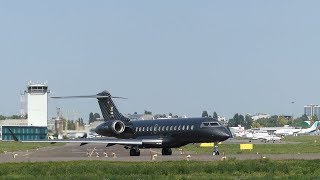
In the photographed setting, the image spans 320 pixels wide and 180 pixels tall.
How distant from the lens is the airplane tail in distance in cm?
8112

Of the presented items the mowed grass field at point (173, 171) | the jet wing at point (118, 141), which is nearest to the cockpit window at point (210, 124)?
the jet wing at point (118, 141)

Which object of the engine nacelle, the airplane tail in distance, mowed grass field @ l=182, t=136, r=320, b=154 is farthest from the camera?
the airplane tail in distance

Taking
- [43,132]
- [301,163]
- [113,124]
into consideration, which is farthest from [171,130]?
[43,132]

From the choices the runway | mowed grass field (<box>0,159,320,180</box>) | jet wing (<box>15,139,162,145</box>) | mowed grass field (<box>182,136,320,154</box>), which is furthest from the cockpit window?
mowed grass field (<box>0,159,320,180</box>)

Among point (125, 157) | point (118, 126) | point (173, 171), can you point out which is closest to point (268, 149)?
point (118, 126)

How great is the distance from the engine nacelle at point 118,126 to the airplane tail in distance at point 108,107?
2.26m

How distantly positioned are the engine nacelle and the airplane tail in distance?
2257 mm

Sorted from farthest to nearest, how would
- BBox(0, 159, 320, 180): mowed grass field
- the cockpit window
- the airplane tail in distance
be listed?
the airplane tail in distance → the cockpit window → BBox(0, 159, 320, 180): mowed grass field

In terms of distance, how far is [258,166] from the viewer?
45.2m

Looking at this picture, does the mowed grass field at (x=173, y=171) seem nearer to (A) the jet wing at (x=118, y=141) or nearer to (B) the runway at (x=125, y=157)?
(B) the runway at (x=125, y=157)

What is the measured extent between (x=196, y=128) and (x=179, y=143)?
2750 millimetres

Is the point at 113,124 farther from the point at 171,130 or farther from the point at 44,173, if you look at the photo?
the point at 44,173

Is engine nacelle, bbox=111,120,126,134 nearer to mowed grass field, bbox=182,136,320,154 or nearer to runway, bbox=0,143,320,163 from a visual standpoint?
runway, bbox=0,143,320,163

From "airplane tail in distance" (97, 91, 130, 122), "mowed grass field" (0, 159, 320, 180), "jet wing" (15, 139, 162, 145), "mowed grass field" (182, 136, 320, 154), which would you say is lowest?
"mowed grass field" (0, 159, 320, 180)
